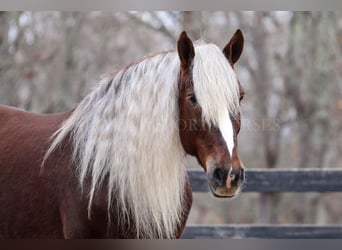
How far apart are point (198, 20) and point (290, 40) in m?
0.57

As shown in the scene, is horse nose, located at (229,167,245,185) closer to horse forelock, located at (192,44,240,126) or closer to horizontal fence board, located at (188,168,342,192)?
horse forelock, located at (192,44,240,126)

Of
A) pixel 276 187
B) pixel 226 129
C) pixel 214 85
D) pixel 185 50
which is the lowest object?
pixel 276 187

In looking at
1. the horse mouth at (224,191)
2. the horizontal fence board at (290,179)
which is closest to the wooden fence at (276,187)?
the horizontal fence board at (290,179)

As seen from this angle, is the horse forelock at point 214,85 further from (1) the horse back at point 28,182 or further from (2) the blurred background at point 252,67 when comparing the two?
(2) the blurred background at point 252,67

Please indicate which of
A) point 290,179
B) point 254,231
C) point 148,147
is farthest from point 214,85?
point 254,231

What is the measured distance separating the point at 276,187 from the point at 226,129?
1.39m

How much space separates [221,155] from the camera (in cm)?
191

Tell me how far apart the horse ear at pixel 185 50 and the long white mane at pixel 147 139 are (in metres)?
0.03

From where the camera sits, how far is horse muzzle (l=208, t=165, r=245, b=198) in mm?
1913

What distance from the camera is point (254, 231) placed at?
3.21m

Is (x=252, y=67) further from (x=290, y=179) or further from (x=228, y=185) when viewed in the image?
(x=228, y=185)

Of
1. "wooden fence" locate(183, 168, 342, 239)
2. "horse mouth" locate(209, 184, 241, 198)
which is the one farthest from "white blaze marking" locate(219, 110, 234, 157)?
"wooden fence" locate(183, 168, 342, 239)

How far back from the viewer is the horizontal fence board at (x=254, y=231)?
10.3 ft

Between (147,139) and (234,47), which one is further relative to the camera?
(234,47)
